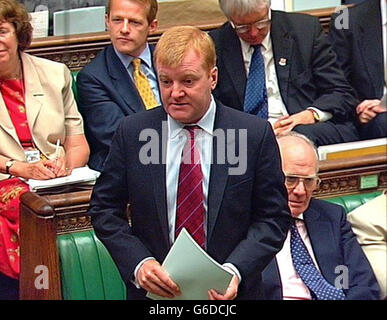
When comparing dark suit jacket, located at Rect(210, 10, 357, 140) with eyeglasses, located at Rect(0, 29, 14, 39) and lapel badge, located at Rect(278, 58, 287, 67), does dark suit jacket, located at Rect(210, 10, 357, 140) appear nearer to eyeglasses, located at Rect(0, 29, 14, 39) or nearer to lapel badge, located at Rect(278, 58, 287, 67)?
lapel badge, located at Rect(278, 58, 287, 67)

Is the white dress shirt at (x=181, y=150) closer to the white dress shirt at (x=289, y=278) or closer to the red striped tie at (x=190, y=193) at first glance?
Result: the red striped tie at (x=190, y=193)

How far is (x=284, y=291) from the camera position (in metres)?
1.84

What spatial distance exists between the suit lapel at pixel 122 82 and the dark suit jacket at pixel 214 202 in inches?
19.1

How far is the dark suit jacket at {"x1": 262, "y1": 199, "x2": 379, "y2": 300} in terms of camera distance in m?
1.85

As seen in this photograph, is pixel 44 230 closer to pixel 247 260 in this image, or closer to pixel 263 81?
pixel 247 260

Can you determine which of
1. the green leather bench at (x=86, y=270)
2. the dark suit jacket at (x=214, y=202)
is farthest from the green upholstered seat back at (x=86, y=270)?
the dark suit jacket at (x=214, y=202)

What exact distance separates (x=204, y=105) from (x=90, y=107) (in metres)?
0.59

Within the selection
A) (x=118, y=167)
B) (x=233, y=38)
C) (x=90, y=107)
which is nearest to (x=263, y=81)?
(x=233, y=38)

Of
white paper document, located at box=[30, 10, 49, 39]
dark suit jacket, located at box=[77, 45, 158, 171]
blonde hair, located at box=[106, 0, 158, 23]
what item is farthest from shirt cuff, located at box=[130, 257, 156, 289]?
white paper document, located at box=[30, 10, 49, 39]

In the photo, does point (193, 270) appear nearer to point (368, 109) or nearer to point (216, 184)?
point (216, 184)

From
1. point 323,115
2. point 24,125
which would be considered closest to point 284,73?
point 323,115

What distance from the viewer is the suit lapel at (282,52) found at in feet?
7.30

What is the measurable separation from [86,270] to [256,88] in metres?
0.56

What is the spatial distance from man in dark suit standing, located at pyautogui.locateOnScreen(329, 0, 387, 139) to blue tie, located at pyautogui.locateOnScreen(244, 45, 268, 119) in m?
0.21
